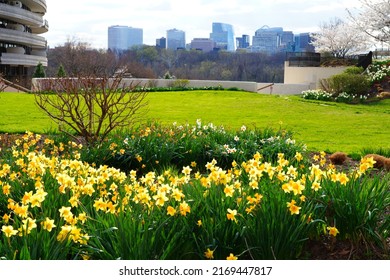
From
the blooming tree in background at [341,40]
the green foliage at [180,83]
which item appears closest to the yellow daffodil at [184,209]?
the green foliage at [180,83]

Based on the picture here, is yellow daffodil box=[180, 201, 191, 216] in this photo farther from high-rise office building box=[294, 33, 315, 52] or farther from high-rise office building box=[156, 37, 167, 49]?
high-rise office building box=[156, 37, 167, 49]

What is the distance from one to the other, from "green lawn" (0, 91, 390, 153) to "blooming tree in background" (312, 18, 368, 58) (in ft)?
76.2

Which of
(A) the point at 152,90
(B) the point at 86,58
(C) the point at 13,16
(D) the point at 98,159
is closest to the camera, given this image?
(D) the point at 98,159

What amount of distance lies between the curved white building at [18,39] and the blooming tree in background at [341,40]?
25.6 meters

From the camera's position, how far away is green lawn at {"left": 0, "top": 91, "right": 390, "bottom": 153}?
1269 cm

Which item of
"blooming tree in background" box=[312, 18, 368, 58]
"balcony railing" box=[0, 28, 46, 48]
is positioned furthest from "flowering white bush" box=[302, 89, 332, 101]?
"balcony railing" box=[0, 28, 46, 48]

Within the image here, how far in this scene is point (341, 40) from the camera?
45656 mm

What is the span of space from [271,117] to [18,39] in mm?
43480

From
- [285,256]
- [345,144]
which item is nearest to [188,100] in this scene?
[345,144]

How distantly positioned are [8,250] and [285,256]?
1.90 m

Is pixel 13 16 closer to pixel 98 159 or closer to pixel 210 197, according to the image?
pixel 98 159

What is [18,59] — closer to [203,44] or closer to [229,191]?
[203,44]

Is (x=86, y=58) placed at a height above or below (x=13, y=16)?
below

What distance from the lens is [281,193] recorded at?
4.53 m
